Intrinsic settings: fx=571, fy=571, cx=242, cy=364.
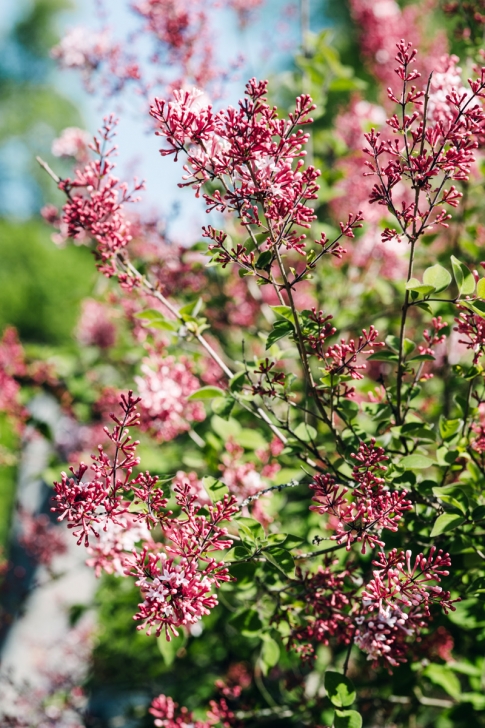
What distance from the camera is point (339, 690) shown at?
110 cm

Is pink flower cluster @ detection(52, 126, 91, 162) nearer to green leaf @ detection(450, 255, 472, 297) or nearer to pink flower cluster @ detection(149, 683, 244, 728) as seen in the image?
green leaf @ detection(450, 255, 472, 297)

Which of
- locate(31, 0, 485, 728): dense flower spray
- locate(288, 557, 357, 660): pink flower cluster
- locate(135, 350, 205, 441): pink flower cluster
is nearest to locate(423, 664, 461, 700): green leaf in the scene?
locate(31, 0, 485, 728): dense flower spray

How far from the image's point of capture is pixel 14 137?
2002cm

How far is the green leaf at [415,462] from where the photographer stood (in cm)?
110

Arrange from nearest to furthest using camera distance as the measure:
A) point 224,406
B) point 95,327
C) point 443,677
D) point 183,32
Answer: point 224,406, point 443,677, point 183,32, point 95,327

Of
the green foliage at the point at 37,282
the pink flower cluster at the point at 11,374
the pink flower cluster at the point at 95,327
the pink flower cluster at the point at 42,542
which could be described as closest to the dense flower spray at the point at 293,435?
the pink flower cluster at the point at 11,374

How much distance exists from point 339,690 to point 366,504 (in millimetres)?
388

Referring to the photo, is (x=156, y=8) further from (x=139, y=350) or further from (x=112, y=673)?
(x=112, y=673)

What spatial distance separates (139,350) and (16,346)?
1.70 ft

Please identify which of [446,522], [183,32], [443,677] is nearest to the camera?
[446,522]

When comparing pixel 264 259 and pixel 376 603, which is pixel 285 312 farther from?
pixel 376 603

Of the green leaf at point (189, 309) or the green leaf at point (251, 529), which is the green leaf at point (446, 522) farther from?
the green leaf at point (189, 309)

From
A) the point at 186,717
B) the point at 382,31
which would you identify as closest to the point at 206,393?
the point at 186,717

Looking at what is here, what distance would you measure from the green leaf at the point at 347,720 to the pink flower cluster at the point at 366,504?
33cm
